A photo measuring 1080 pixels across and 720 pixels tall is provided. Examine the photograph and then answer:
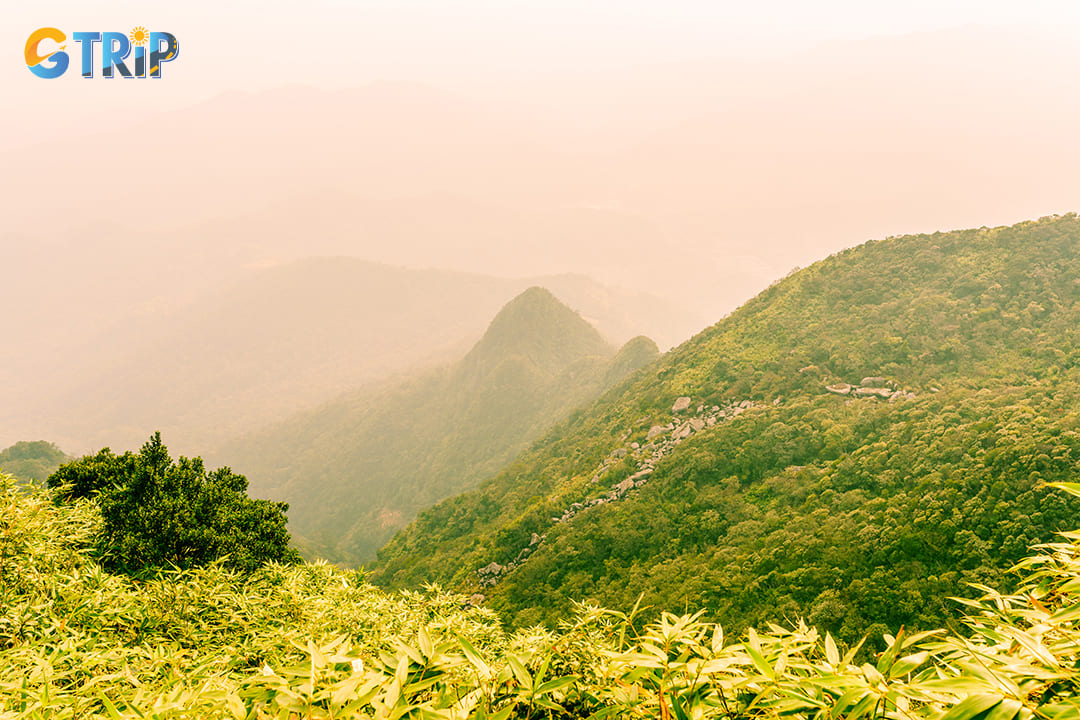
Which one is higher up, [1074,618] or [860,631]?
[1074,618]

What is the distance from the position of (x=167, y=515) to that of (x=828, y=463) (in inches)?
1015

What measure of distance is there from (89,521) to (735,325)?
41.3 metres

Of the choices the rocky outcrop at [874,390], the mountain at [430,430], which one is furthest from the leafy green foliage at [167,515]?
the mountain at [430,430]

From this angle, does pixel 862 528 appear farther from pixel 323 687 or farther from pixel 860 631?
pixel 323 687

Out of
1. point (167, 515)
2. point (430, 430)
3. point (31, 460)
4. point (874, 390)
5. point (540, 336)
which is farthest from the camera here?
point (540, 336)

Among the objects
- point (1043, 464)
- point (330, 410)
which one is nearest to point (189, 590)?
point (1043, 464)

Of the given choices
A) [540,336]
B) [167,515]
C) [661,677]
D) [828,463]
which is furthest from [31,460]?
[540,336]

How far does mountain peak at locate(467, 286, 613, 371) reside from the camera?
113438 mm

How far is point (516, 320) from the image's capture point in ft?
388

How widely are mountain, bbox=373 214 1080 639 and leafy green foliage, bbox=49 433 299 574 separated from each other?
12.2m

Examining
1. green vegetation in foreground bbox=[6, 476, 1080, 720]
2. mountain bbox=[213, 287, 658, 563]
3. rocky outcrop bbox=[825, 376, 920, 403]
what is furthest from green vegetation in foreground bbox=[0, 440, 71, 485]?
rocky outcrop bbox=[825, 376, 920, 403]

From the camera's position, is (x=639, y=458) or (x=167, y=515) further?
(x=639, y=458)

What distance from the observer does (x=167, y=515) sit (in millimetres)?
13695

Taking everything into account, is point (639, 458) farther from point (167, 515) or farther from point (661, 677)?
point (661, 677)
